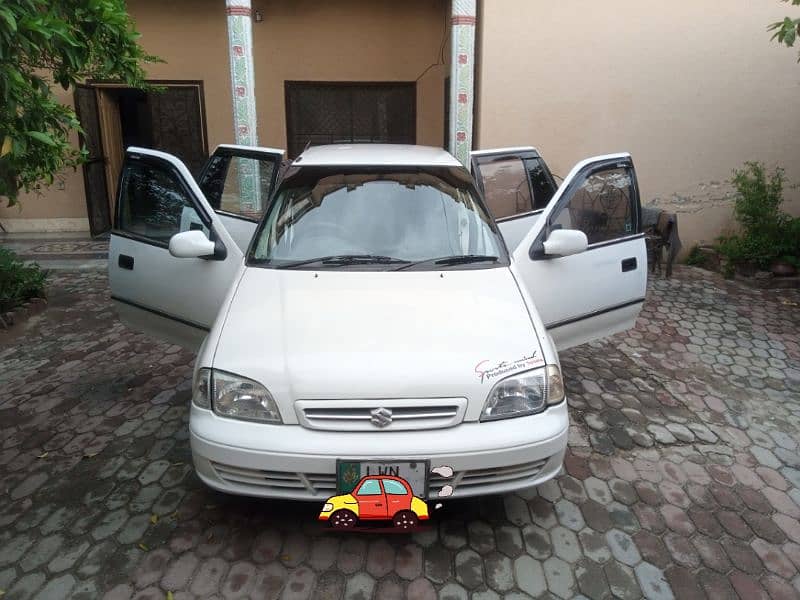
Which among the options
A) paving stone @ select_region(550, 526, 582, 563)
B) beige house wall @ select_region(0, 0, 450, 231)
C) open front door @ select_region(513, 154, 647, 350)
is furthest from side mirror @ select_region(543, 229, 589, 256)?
beige house wall @ select_region(0, 0, 450, 231)

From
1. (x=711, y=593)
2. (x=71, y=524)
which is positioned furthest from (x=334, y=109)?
(x=711, y=593)

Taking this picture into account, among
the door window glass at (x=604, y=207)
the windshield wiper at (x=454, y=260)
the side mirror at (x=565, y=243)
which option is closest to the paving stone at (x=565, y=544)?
the windshield wiper at (x=454, y=260)

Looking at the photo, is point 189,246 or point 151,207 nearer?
point 189,246

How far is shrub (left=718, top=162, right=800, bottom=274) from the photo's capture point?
658 centimetres

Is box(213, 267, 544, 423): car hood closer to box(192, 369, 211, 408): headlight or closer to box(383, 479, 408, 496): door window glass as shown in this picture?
box(192, 369, 211, 408): headlight

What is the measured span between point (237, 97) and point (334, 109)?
201 centimetres

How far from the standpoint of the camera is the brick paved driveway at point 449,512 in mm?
2316

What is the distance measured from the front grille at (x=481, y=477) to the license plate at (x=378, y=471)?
2.5 inches

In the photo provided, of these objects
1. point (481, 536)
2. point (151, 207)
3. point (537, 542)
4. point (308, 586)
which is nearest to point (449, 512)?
point (481, 536)

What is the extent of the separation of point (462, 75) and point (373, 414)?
209 inches

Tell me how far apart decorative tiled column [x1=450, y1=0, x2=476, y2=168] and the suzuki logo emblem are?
4730 millimetres

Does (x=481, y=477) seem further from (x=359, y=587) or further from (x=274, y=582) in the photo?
(x=274, y=582)

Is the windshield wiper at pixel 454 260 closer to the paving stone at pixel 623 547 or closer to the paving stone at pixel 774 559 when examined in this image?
the paving stone at pixel 623 547

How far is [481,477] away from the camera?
7.50 feet
